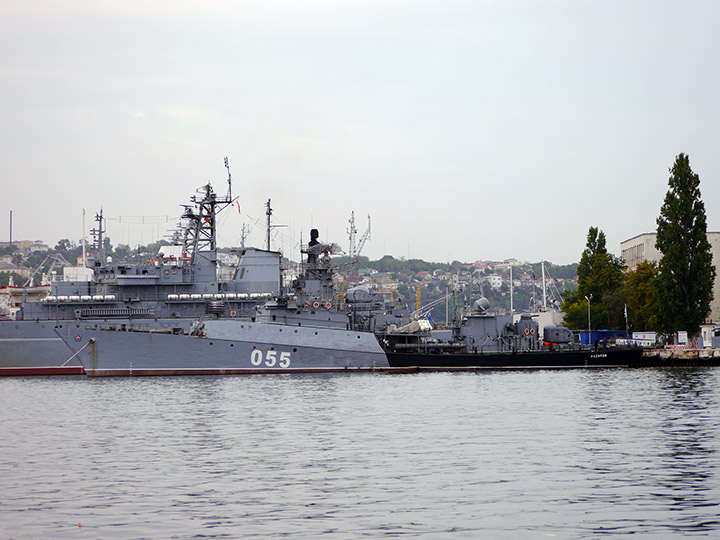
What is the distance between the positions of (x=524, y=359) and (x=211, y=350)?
20822 millimetres

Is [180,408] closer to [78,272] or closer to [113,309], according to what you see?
[113,309]

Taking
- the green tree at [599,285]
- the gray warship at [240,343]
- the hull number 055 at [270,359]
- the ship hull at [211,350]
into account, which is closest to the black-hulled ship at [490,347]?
the gray warship at [240,343]

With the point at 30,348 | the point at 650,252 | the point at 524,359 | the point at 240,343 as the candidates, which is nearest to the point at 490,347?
the point at 524,359

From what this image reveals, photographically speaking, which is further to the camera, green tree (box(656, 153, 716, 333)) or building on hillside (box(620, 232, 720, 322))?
building on hillside (box(620, 232, 720, 322))

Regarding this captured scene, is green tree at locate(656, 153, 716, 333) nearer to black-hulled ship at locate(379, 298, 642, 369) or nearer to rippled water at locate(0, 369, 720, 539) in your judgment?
black-hulled ship at locate(379, 298, 642, 369)

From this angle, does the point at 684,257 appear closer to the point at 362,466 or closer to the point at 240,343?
the point at 240,343

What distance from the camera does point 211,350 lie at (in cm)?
5366

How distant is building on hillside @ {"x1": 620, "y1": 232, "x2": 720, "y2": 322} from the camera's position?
89.4 metres

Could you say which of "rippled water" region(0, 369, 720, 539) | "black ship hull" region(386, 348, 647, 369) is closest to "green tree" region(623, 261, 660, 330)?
"black ship hull" region(386, 348, 647, 369)

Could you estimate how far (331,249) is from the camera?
197 ft

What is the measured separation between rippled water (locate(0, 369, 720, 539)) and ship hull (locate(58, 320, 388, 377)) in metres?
15.1

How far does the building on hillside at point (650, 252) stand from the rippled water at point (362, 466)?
5315 centimetres

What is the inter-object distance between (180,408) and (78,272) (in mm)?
46554

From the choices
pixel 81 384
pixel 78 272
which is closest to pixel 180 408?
pixel 81 384
